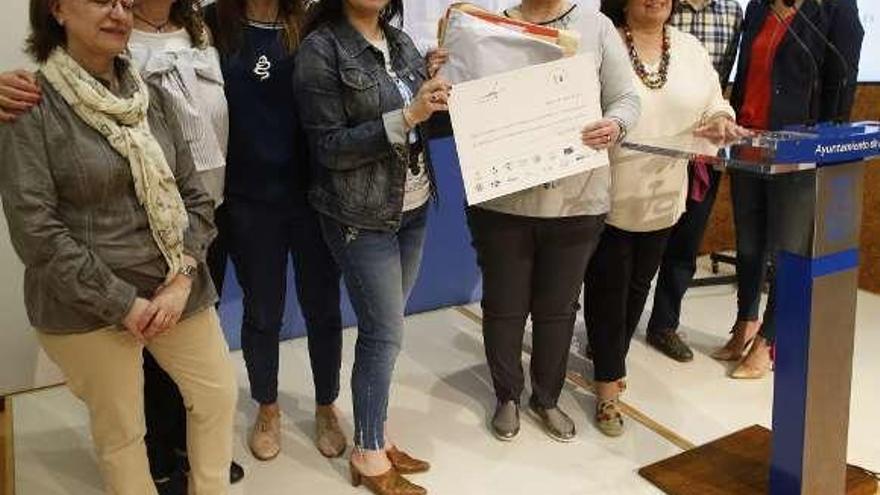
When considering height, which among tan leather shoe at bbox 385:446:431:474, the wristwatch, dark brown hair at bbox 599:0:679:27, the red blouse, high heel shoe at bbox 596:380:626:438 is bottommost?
high heel shoe at bbox 596:380:626:438

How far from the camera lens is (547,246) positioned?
2162 mm

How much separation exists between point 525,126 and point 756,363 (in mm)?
1492

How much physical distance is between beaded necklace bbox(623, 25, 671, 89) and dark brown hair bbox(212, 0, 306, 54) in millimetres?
918

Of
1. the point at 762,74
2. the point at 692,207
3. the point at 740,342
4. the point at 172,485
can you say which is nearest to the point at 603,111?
the point at 762,74

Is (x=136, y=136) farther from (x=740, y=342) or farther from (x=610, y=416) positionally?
(x=740, y=342)

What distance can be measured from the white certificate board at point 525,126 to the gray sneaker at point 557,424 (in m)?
0.84

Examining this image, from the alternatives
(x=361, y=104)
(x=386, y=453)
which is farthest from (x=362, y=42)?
(x=386, y=453)

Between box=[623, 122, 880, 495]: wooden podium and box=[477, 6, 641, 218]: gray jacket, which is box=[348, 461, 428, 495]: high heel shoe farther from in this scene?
box=[623, 122, 880, 495]: wooden podium

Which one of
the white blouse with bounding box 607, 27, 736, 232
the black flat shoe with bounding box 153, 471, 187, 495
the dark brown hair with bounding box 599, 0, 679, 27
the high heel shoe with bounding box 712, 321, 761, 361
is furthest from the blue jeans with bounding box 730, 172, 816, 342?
the black flat shoe with bounding box 153, 471, 187, 495

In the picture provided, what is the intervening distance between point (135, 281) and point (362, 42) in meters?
0.71

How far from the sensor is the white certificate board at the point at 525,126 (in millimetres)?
1852

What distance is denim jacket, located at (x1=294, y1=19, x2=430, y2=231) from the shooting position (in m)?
1.77

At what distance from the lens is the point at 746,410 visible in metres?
2.57

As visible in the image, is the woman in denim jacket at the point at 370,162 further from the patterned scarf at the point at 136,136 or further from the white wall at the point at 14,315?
the white wall at the point at 14,315
